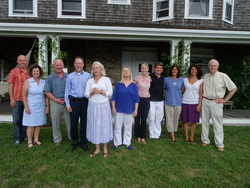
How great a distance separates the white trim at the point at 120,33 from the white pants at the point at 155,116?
8.40 ft

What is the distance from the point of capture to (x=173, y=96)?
3.60m

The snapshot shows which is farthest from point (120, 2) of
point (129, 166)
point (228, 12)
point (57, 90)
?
point (129, 166)

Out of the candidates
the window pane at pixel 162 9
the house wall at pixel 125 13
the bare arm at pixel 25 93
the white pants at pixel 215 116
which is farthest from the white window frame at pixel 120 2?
the white pants at pixel 215 116

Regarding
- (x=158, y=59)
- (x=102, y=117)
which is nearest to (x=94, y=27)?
(x=102, y=117)

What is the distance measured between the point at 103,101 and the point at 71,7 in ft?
20.3

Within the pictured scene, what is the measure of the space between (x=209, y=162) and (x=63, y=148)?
9.28 feet

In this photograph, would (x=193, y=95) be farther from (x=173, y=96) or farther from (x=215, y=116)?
(x=215, y=116)

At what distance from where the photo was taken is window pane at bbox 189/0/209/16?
7180 millimetres

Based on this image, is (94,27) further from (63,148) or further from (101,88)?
(63,148)

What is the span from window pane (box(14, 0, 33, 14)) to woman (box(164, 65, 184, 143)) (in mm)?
7058

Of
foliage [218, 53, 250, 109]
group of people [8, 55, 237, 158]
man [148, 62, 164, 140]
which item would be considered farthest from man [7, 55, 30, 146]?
foliage [218, 53, 250, 109]

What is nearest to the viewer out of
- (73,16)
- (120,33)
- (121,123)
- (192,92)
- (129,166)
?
(129,166)

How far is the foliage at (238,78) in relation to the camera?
27.4 ft

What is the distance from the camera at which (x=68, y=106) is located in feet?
9.84
